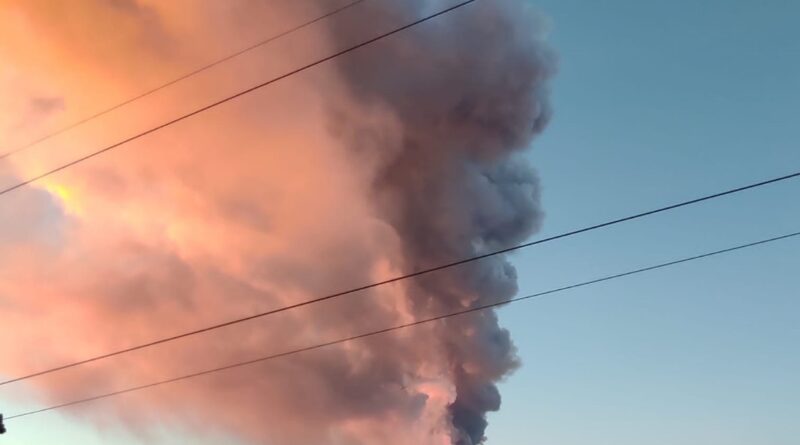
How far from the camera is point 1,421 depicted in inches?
1115

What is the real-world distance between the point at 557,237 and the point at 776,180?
4.39 meters

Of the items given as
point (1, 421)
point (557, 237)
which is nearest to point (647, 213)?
point (557, 237)

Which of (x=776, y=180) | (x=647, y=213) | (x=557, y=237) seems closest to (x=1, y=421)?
(x=557, y=237)

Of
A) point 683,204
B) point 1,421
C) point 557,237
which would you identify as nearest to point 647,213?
point 683,204

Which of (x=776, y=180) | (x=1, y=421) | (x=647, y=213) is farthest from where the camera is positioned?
(x=1, y=421)

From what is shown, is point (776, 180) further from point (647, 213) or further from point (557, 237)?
point (557, 237)

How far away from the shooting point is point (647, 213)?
583 inches

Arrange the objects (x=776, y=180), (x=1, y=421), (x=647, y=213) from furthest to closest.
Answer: (x=1, y=421)
(x=647, y=213)
(x=776, y=180)

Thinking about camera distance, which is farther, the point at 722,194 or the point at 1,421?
the point at 1,421

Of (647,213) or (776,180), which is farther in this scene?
(647,213)

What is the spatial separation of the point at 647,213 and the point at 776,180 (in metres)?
2.44

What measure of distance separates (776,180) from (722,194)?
98cm

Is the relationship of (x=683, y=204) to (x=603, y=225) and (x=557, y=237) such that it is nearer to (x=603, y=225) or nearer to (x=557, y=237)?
(x=603, y=225)

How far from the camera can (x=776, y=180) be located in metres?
13.6
